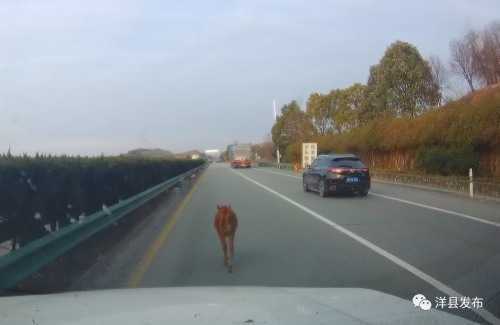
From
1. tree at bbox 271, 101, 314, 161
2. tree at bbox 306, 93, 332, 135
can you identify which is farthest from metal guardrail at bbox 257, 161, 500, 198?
tree at bbox 271, 101, 314, 161

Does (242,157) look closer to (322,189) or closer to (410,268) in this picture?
(322,189)

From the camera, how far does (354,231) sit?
42.6 feet

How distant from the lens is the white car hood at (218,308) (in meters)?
3.77

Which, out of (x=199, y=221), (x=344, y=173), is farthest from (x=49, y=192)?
(x=344, y=173)

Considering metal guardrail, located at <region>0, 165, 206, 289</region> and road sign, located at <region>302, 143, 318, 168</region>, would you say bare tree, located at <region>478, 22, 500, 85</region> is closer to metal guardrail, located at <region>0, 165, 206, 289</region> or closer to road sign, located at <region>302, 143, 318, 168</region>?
road sign, located at <region>302, 143, 318, 168</region>

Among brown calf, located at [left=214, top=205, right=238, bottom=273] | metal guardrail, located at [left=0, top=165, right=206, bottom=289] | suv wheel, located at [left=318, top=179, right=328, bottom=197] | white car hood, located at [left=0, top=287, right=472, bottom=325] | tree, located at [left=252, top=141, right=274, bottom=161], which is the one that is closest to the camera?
white car hood, located at [left=0, top=287, right=472, bottom=325]

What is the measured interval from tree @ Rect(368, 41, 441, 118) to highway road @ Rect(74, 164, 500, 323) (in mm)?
24689

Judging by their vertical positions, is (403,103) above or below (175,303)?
above

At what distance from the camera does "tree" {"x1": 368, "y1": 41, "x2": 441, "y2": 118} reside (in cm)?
4134


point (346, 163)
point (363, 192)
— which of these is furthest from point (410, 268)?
point (363, 192)

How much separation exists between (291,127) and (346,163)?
64529 mm

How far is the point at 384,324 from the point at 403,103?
4102 centimetres

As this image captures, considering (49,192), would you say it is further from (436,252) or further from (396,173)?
(396,173)

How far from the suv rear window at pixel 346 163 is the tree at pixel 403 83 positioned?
20.2 meters
